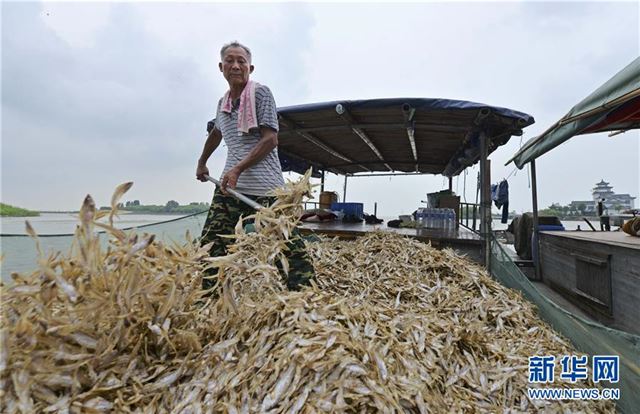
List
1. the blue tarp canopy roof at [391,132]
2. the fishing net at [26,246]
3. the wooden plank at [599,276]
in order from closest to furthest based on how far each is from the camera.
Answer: the fishing net at [26,246] → the wooden plank at [599,276] → the blue tarp canopy roof at [391,132]

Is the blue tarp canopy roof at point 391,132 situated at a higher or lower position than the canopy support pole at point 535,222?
higher

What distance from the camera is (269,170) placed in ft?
7.84

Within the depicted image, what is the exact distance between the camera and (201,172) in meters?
2.71

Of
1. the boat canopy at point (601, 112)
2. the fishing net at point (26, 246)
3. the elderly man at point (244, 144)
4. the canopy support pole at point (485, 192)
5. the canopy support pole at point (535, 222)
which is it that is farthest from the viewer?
the canopy support pole at point (535, 222)

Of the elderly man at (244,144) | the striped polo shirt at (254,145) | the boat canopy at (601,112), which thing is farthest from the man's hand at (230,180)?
the boat canopy at (601,112)

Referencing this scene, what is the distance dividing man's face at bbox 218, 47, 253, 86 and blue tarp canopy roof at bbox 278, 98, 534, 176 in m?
2.04

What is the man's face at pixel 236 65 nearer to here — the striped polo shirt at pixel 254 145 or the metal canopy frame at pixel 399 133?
the striped polo shirt at pixel 254 145

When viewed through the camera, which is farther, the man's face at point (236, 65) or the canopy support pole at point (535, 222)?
the canopy support pole at point (535, 222)

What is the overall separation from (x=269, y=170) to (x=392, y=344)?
1.55 metres

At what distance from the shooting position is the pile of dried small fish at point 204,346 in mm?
1004

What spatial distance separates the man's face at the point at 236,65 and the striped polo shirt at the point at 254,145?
0.55 feet

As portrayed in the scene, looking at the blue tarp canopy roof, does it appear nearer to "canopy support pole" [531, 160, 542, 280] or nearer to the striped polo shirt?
"canopy support pole" [531, 160, 542, 280]

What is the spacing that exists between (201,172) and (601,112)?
4.04 m

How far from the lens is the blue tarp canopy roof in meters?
4.11
